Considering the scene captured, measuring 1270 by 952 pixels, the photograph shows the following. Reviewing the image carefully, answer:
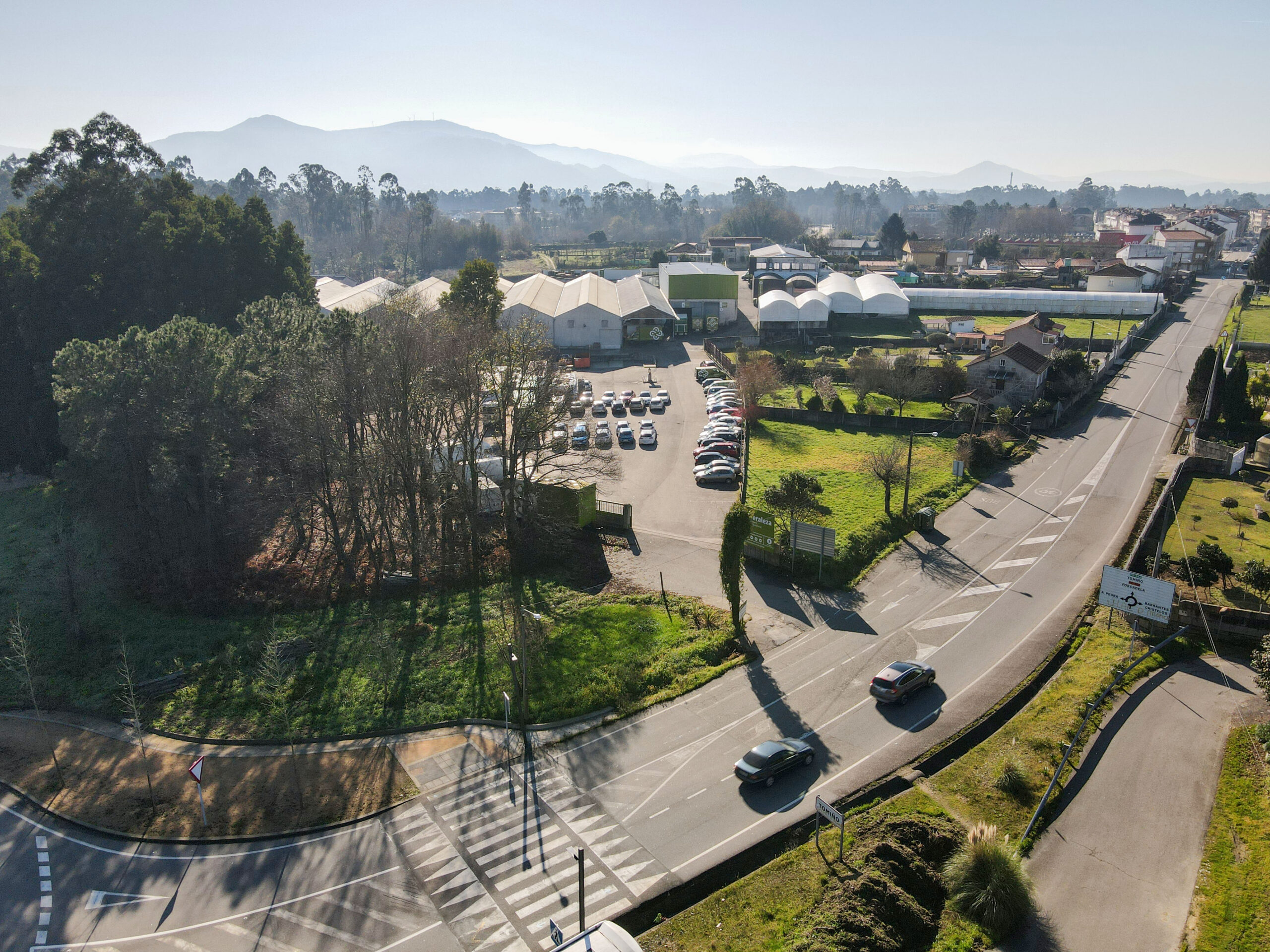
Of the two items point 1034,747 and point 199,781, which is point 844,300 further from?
point 199,781

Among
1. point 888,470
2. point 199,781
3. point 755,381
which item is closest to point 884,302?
point 755,381

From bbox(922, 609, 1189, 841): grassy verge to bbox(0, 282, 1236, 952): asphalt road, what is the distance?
4.00ft

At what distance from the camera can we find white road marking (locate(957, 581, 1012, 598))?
3052 centimetres

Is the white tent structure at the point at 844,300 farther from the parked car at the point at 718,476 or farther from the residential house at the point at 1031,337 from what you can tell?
the parked car at the point at 718,476

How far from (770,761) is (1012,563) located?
17.8 m

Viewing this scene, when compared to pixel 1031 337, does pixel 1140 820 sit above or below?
below

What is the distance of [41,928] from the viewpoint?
688 inches

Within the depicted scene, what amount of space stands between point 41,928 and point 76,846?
294 centimetres

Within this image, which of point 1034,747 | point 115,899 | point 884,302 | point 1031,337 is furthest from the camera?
point 884,302

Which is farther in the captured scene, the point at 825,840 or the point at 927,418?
the point at 927,418

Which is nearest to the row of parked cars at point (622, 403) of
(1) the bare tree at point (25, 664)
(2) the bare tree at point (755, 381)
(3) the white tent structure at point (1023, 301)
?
(2) the bare tree at point (755, 381)

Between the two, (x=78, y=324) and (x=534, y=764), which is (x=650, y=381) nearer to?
(x=78, y=324)

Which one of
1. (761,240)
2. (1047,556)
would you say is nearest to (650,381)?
(1047,556)

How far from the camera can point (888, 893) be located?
16219 mm
